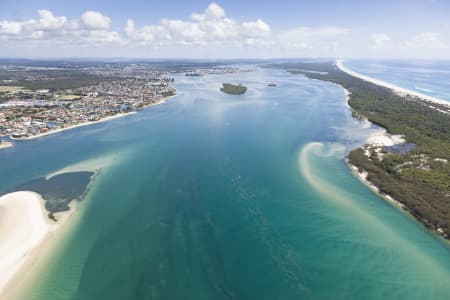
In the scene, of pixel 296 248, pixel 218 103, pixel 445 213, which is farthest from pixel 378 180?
pixel 218 103

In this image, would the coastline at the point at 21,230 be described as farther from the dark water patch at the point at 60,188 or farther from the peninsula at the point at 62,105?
the peninsula at the point at 62,105

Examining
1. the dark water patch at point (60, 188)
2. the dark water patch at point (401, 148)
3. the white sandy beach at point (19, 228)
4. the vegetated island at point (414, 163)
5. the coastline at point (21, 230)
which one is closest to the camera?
the coastline at point (21, 230)

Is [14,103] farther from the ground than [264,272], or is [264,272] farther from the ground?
[14,103]

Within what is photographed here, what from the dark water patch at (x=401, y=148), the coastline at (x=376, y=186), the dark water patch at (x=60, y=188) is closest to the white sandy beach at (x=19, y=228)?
the dark water patch at (x=60, y=188)

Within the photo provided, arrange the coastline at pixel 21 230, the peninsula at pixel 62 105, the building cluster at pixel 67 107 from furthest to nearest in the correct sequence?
the building cluster at pixel 67 107
the peninsula at pixel 62 105
the coastline at pixel 21 230

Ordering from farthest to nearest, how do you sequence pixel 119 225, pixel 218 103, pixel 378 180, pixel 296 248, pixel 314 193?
pixel 218 103 < pixel 378 180 < pixel 314 193 < pixel 119 225 < pixel 296 248

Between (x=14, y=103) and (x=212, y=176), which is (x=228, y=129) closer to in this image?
(x=212, y=176)
